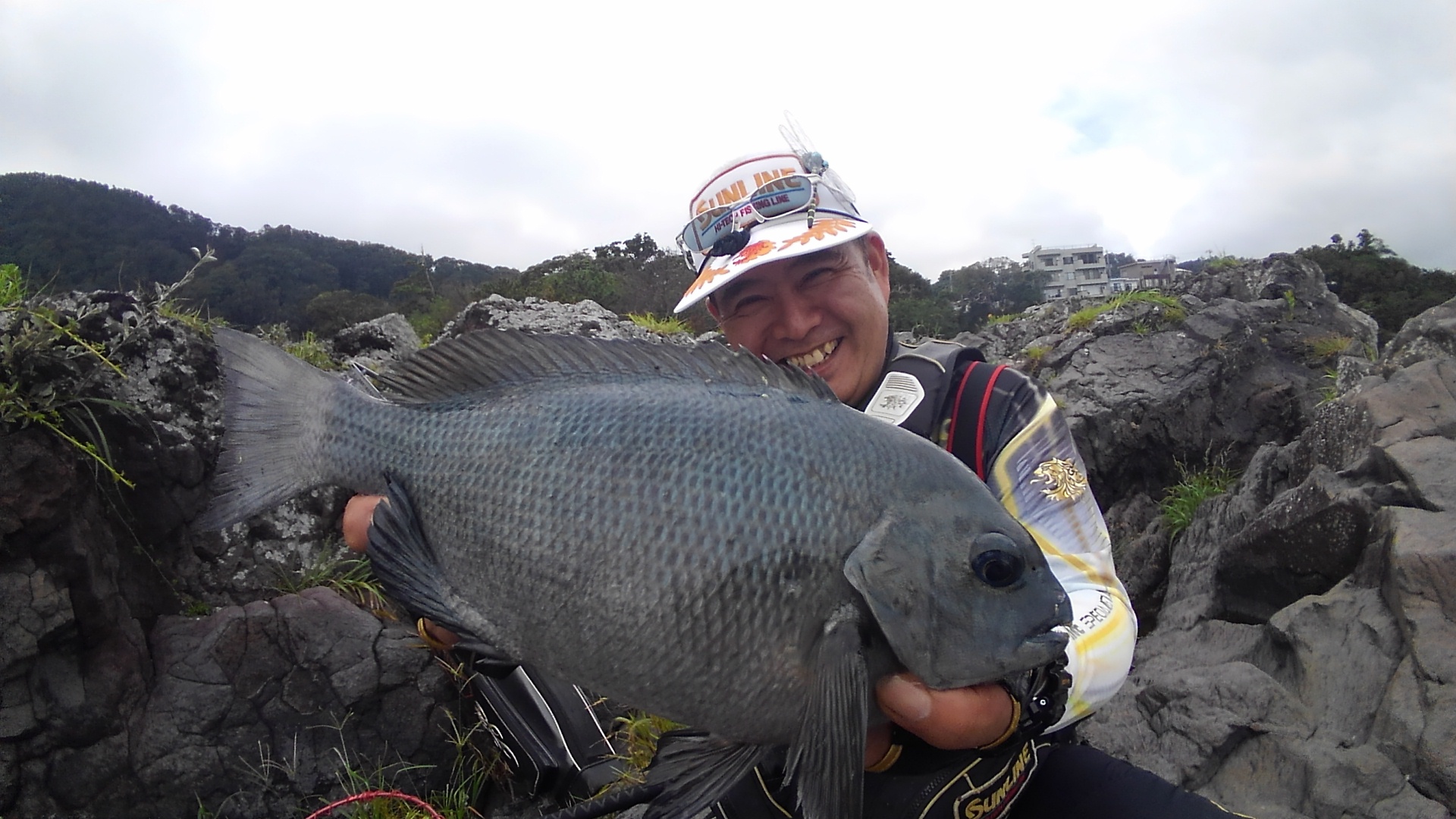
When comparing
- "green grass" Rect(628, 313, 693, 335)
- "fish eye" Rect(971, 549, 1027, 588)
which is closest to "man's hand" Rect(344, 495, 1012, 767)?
"fish eye" Rect(971, 549, 1027, 588)

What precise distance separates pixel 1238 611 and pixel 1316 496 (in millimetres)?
836

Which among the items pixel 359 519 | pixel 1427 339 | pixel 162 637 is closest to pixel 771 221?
pixel 359 519

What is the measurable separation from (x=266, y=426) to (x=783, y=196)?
1.60 m

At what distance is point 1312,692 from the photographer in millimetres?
3180

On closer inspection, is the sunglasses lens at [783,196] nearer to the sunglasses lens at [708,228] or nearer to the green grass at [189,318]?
the sunglasses lens at [708,228]

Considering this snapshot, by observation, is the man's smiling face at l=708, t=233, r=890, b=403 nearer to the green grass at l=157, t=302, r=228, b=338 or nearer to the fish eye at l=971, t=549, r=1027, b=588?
the fish eye at l=971, t=549, r=1027, b=588

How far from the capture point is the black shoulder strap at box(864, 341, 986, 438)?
2059 millimetres

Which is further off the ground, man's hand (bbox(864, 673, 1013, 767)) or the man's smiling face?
the man's smiling face

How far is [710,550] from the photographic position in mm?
1281

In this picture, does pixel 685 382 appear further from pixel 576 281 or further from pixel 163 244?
pixel 576 281

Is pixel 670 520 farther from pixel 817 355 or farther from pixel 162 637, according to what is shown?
pixel 162 637

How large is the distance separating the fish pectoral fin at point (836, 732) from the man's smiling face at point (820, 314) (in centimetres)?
108

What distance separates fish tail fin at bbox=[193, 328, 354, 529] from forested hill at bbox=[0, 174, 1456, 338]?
3040mm

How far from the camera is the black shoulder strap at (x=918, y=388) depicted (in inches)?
81.0
